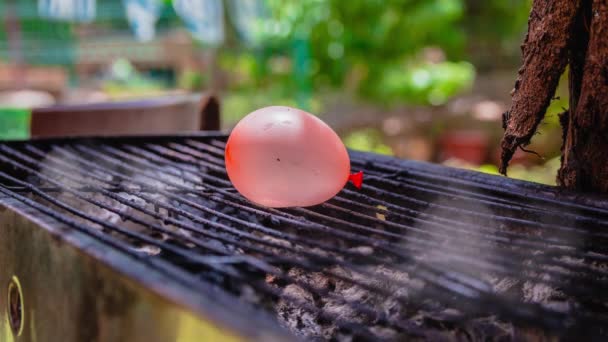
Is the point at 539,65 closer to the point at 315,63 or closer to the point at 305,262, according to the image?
the point at 305,262

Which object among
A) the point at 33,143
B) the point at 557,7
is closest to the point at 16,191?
the point at 33,143

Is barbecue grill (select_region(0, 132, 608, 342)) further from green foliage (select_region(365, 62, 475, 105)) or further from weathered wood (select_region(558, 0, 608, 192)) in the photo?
green foliage (select_region(365, 62, 475, 105))

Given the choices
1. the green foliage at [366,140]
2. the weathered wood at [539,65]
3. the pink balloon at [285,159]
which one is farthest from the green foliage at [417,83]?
the pink balloon at [285,159]

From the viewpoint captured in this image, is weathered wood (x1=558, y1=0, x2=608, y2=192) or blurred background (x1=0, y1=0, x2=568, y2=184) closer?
weathered wood (x1=558, y1=0, x2=608, y2=192)

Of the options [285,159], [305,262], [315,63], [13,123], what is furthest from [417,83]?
[305,262]

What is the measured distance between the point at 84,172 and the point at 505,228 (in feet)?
5.70

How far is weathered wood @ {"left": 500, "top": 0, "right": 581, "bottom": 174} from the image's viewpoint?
2127 millimetres

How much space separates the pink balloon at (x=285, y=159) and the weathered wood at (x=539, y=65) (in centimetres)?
67

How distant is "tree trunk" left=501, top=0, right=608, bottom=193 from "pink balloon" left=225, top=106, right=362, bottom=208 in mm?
703

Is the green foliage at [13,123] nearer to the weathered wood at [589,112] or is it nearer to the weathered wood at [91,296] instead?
the weathered wood at [91,296]

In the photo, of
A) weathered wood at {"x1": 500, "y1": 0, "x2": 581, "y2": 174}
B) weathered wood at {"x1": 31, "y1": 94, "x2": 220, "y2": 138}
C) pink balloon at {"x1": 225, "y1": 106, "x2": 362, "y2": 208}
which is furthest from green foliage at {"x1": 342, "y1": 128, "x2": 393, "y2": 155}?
pink balloon at {"x1": 225, "y1": 106, "x2": 362, "y2": 208}

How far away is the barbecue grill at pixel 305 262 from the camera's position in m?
1.32

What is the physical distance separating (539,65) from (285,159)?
3.24 feet

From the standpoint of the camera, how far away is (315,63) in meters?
10.4
